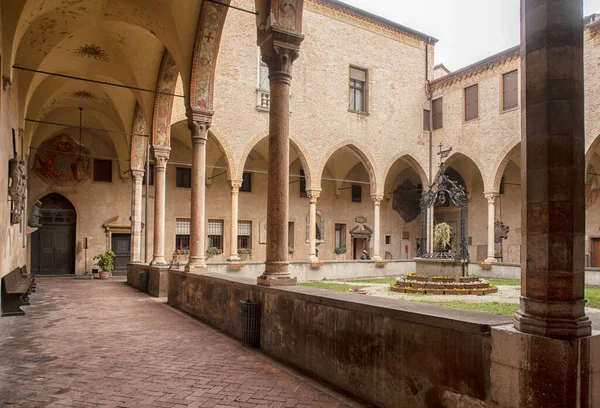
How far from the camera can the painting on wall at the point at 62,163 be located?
1931 centimetres

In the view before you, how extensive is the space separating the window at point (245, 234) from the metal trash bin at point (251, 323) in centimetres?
1625

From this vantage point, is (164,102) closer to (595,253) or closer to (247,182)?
(247,182)

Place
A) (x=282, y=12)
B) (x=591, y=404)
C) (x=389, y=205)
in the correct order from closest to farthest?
(x=591, y=404), (x=282, y=12), (x=389, y=205)

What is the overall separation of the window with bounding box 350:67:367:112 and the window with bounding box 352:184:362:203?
18.1 ft

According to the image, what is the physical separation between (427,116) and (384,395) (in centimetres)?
2101

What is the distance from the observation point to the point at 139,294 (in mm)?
12664

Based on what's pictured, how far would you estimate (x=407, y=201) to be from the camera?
88.4 feet

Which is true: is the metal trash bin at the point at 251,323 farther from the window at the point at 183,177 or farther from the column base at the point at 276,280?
the window at the point at 183,177

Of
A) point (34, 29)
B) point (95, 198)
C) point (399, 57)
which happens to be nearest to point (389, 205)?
point (399, 57)

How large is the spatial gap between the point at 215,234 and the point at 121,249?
4.21m

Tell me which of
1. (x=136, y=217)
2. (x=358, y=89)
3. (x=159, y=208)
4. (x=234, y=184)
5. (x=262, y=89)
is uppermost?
(x=358, y=89)

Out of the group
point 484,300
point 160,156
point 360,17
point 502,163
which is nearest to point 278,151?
point 484,300

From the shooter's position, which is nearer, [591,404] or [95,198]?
[591,404]

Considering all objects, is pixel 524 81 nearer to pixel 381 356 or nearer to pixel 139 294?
pixel 381 356
